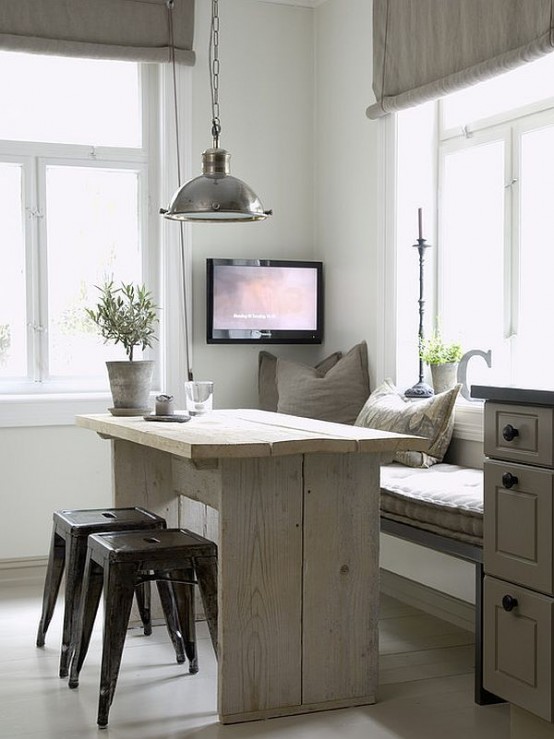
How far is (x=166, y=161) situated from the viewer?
531 centimetres

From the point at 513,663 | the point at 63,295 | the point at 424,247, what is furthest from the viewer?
the point at 63,295

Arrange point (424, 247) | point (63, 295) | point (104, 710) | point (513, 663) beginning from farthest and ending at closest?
point (63, 295) → point (424, 247) → point (104, 710) → point (513, 663)

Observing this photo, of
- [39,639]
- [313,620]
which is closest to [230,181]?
[313,620]

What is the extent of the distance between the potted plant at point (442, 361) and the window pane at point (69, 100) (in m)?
2.03

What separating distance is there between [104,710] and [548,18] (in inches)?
109

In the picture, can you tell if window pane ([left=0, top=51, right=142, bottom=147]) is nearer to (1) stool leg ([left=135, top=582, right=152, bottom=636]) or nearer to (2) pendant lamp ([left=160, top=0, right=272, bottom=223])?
(2) pendant lamp ([left=160, top=0, right=272, bottom=223])

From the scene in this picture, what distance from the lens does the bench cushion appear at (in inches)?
132

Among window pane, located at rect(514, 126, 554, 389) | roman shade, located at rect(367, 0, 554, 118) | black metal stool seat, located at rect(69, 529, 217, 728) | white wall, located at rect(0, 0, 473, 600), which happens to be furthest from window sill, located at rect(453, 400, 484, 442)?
black metal stool seat, located at rect(69, 529, 217, 728)

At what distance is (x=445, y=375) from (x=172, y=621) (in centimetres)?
162

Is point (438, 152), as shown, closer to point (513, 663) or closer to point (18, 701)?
point (513, 663)

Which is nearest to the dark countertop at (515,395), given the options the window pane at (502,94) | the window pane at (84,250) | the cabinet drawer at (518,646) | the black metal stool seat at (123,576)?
the cabinet drawer at (518,646)

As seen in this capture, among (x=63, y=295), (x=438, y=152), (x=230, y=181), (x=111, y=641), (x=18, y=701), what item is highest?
(x=438, y=152)

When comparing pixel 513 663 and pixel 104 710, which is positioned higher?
pixel 513 663

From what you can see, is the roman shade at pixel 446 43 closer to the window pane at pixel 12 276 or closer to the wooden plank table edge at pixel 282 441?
the wooden plank table edge at pixel 282 441
